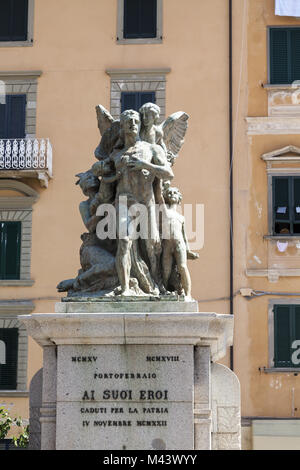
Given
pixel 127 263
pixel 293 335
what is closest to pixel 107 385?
pixel 127 263

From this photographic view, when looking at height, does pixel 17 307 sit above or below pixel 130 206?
below

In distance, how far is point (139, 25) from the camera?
25625 millimetres

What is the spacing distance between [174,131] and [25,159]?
13.1m

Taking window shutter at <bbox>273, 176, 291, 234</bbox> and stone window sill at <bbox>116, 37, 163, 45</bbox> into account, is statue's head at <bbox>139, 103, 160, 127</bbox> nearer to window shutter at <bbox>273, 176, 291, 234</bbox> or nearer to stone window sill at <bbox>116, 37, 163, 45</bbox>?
window shutter at <bbox>273, 176, 291, 234</bbox>

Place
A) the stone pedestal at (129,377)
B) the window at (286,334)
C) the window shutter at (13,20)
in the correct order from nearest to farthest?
the stone pedestal at (129,377)
the window at (286,334)
the window shutter at (13,20)

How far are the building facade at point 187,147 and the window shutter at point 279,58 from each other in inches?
1.5

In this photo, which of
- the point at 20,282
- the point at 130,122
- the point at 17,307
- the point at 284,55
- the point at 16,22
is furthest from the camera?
the point at 16,22

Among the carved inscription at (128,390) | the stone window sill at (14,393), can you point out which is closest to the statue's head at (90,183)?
the carved inscription at (128,390)

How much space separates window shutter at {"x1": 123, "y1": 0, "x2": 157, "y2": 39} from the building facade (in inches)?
1.3

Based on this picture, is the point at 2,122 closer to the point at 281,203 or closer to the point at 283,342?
the point at 281,203

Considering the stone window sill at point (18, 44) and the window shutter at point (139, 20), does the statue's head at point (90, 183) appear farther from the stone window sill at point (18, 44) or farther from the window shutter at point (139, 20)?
the stone window sill at point (18, 44)

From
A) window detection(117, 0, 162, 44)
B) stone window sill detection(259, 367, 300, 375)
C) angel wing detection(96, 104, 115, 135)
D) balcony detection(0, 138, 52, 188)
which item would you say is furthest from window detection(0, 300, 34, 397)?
angel wing detection(96, 104, 115, 135)

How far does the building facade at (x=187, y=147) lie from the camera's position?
23766mm

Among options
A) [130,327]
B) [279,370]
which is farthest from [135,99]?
[130,327]
